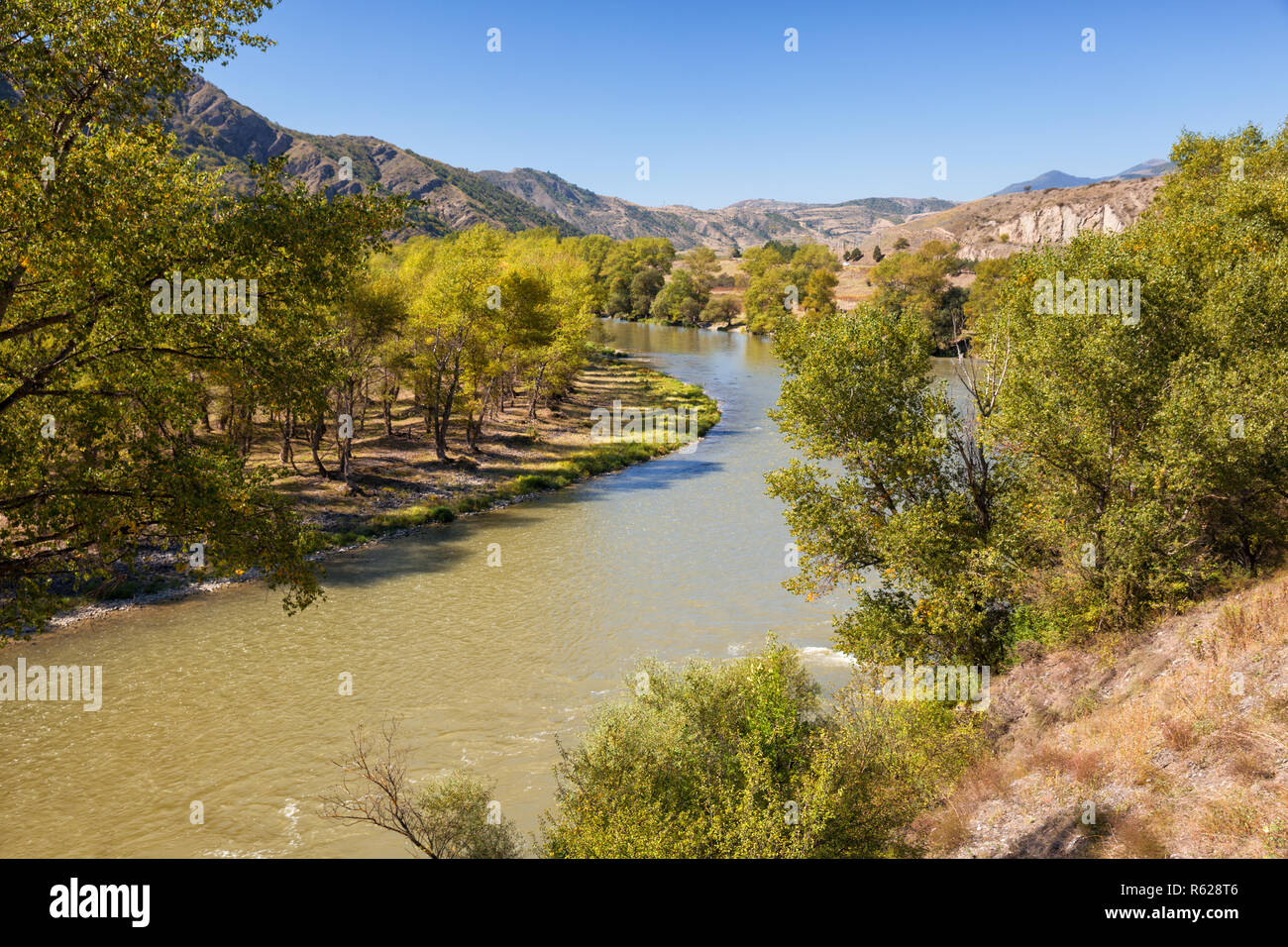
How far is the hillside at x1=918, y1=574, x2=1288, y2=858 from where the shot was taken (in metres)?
13.1

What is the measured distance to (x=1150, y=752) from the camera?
15.6m

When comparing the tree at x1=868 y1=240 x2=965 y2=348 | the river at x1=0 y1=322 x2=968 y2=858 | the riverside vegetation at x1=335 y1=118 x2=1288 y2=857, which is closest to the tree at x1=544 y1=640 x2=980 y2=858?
the riverside vegetation at x1=335 y1=118 x2=1288 y2=857

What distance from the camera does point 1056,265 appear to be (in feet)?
96.8

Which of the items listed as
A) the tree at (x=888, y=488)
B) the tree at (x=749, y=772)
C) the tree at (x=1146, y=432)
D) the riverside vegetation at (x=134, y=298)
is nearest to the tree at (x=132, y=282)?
the riverside vegetation at (x=134, y=298)

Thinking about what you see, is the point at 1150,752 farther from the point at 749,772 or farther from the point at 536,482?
the point at 536,482

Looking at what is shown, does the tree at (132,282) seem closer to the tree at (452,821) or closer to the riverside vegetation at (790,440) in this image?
the riverside vegetation at (790,440)

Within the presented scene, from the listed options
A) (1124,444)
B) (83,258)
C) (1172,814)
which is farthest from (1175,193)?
(83,258)

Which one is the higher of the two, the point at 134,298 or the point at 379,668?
the point at 134,298

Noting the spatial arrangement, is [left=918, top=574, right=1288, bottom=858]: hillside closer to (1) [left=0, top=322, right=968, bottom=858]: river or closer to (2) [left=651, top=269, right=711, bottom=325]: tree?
(1) [left=0, top=322, right=968, bottom=858]: river

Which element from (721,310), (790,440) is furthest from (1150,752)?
(721,310)

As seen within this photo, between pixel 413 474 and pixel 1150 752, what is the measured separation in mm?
45060

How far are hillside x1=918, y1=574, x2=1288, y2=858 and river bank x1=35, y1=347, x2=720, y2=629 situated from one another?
24696mm

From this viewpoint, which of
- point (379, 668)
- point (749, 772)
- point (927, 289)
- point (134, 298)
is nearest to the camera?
point (134, 298)

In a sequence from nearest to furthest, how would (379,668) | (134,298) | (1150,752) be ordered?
1. (134,298)
2. (1150,752)
3. (379,668)
